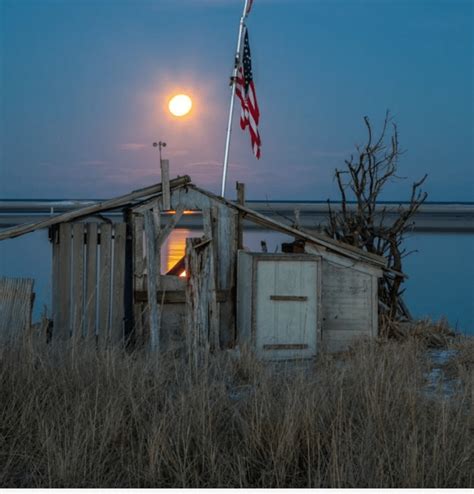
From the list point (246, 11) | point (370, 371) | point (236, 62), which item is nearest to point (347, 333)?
point (370, 371)

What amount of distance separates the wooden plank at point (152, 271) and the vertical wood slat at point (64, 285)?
1325mm

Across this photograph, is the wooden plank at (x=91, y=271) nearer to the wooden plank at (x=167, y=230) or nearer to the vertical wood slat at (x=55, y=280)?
the vertical wood slat at (x=55, y=280)

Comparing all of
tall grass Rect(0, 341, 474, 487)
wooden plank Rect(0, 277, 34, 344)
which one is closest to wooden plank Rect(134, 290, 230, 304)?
wooden plank Rect(0, 277, 34, 344)

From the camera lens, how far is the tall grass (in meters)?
5.33

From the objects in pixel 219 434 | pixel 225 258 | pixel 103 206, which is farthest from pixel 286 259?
pixel 219 434

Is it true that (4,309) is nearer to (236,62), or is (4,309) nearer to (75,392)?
(75,392)

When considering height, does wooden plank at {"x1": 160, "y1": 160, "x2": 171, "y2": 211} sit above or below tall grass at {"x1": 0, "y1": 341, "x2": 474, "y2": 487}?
above

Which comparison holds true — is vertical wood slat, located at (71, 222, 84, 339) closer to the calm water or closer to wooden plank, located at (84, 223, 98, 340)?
wooden plank, located at (84, 223, 98, 340)

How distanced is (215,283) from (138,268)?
4.05ft

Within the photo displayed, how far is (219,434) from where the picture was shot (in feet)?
19.8

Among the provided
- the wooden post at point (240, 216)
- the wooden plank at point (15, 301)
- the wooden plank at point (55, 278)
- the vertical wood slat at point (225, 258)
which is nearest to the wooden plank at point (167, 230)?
the vertical wood slat at point (225, 258)

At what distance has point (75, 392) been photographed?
21.9ft

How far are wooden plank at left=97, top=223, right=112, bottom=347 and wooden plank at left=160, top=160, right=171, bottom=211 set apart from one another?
0.98m

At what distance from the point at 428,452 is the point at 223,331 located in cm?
596
